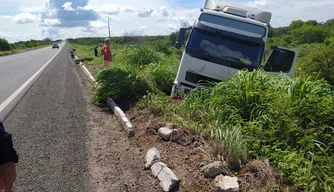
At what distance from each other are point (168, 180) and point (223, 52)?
166 inches

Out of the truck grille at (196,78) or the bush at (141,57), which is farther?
the bush at (141,57)

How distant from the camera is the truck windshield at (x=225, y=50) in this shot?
22.2ft

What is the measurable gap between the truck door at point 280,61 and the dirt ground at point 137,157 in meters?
3.39

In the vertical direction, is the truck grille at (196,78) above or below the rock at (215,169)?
above

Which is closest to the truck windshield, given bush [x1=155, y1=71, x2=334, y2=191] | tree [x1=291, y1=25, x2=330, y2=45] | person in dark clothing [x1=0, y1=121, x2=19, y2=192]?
bush [x1=155, y1=71, x2=334, y2=191]

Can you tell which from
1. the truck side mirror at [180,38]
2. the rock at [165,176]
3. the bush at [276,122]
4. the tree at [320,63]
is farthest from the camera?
the tree at [320,63]

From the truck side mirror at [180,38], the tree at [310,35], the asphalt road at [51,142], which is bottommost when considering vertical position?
the tree at [310,35]

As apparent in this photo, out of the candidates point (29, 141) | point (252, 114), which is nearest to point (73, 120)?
point (29, 141)

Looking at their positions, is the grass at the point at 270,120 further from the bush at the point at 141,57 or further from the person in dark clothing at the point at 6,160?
the bush at the point at 141,57

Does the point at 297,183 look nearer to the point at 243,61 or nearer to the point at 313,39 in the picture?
the point at 243,61

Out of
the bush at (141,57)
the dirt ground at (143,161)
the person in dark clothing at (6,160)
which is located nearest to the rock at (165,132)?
the dirt ground at (143,161)

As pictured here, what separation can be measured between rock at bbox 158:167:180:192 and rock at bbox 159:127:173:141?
1022mm

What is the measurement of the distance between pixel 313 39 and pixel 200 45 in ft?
183

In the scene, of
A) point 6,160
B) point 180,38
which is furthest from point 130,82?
point 6,160
